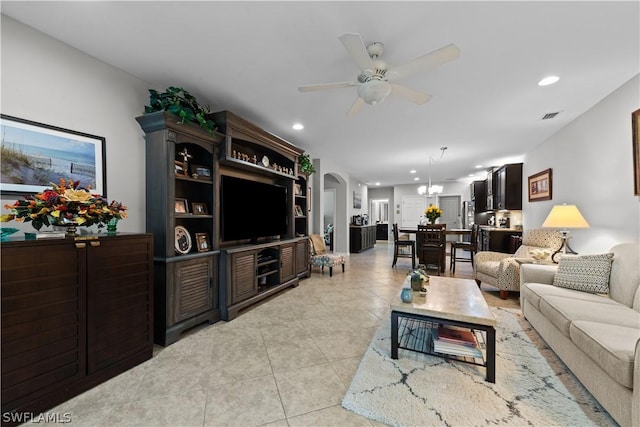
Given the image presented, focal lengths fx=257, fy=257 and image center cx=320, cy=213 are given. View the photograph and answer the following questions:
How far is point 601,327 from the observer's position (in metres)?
1.66

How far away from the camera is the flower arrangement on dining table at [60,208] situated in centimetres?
159

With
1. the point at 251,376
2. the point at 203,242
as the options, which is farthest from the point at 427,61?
the point at 203,242

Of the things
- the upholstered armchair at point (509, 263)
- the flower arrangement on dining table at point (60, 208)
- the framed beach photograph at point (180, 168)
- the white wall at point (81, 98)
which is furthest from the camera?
the upholstered armchair at point (509, 263)

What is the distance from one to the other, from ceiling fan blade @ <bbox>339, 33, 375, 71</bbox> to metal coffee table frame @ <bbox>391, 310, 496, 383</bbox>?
1883 mm

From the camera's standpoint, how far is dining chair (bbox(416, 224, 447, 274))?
204 inches

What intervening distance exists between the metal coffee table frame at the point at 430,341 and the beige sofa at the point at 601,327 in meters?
0.51

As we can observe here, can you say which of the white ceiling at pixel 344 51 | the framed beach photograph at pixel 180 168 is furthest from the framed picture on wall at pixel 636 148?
the framed beach photograph at pixel 180 168

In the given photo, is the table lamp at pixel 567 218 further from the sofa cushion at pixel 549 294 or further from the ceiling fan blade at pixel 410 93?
the ceiling fan blade at pixel 410 93

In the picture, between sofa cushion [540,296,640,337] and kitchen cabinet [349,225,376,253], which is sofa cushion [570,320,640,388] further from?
kitchen cabinet [349,225,376,253]

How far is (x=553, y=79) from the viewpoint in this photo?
99.9 inches

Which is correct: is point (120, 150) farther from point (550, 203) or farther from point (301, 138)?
point (550, 203)

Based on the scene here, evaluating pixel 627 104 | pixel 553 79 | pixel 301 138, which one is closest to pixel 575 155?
pixel 627 104

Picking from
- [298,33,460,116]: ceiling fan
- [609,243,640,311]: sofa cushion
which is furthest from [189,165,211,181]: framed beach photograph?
[609,243,640,311]: sofa cushion

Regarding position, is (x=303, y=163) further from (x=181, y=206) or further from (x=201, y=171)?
(x=181, y=206)
